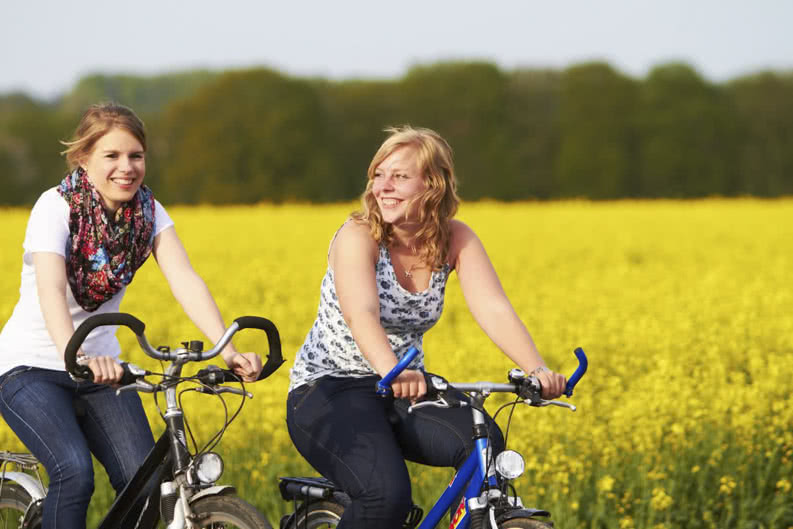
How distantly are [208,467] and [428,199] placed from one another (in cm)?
102

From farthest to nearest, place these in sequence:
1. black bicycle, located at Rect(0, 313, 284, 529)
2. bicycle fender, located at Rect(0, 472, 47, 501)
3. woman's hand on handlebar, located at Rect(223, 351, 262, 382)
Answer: bicycle fender, located at Rect(0, 472, 47, 501) < woman's hand on handlebar, located at Rect(223, 351, 262, 382) < black bicycle, located at Rect(0, 313, 284, 529)

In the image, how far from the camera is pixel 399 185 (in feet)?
11.9

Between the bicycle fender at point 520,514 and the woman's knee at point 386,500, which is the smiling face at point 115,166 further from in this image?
the bicycle fender at point 520,514

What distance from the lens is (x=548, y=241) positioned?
60.0ft

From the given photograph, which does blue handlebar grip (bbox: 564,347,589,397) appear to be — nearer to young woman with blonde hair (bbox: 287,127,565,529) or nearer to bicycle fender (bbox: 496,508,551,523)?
young woman with blonde hair (bbox: 287,127,565,529)

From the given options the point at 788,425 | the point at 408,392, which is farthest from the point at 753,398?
the point at 408,392

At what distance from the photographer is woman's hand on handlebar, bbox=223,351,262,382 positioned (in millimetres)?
3502

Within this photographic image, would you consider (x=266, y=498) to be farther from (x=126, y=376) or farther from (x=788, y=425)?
(x=788, y=425)

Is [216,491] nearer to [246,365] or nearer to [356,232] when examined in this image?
[246,365]

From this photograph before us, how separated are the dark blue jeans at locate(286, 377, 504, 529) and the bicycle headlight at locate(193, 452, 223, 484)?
0.32 metres

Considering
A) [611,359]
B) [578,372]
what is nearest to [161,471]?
[578,372]

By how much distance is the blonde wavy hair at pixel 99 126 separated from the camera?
149 inches

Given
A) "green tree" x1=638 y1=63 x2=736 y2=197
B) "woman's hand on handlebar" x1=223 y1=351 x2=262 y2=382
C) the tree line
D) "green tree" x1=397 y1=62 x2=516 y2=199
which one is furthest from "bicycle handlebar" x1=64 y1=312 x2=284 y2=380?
"green tree" x1=638 y1=63 x2=736 y2=197

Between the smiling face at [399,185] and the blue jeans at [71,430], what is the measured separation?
1.06m
